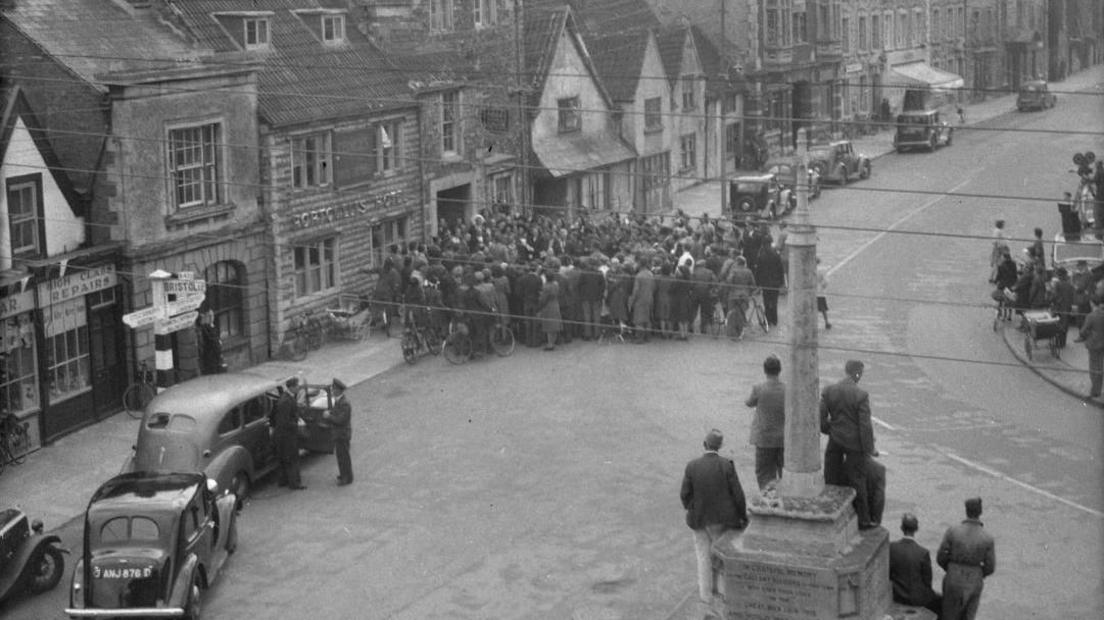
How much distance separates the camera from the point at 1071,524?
2247 centimetres

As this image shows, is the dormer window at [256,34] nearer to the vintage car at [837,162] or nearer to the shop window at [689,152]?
the vintage car at [837,162]

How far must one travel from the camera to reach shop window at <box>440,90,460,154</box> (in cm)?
4075

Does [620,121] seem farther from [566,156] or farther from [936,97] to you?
[936,97]

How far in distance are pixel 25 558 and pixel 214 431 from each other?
3.87 metres

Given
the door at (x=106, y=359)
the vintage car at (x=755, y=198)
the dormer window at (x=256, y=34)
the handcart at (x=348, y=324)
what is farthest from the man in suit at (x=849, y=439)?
the vintage car at (x=755, y=198)

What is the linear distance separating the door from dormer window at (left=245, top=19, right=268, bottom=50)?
794 cm

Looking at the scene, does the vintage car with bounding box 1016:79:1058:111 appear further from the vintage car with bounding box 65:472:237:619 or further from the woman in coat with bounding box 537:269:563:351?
the vintage car with bounding box 65:472:237:619

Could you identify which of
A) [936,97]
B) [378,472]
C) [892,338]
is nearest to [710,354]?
[892,338]

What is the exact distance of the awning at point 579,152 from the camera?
154 ft

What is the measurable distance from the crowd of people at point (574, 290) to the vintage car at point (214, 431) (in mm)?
8136

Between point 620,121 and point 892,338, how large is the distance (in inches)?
745

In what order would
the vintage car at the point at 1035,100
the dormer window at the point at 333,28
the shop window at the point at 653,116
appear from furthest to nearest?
1. the vintage car at the point at 1035,100
2. the shop window at the point at 653,116
3. the dormer window at the point at 333,28

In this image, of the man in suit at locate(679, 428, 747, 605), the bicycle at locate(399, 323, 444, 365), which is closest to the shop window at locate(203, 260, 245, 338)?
the bicycle at locate(399, 323, 444, 365)

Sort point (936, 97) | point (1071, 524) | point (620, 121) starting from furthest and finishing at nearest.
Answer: point (936, 97) → point (620, 121) → point (1071, 524)
